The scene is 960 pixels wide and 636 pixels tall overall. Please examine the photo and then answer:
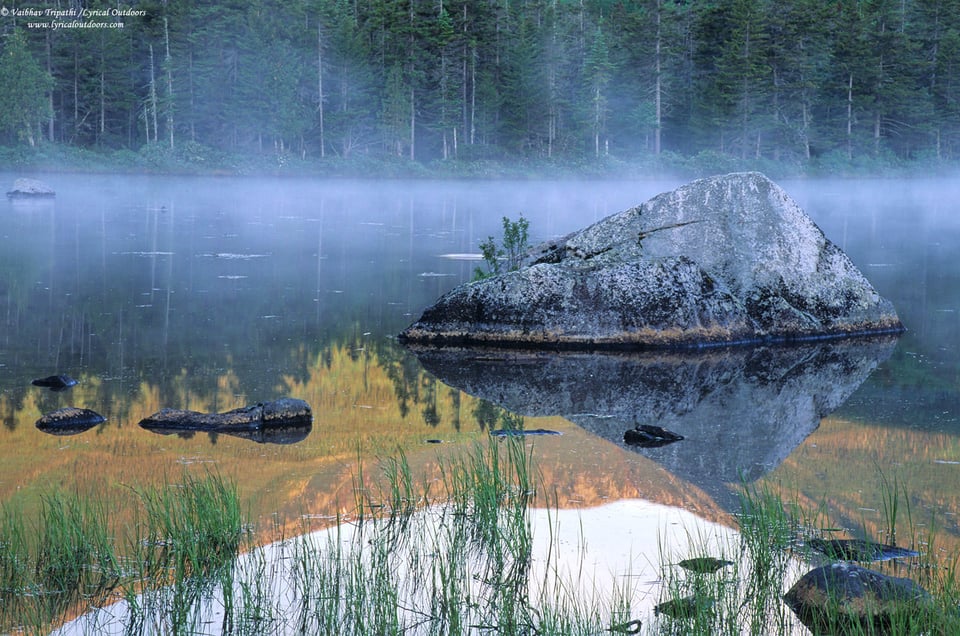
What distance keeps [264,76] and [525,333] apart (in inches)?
2750

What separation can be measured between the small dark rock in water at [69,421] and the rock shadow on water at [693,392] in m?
2.98

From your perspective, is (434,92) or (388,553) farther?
(434,92)

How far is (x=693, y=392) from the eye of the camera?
9969 mm

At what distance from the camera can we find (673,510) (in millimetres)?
6648

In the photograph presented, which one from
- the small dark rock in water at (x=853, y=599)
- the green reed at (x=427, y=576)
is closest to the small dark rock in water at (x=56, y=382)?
the green reed at (x=427, y=576)

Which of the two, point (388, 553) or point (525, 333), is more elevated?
point (525, 333)

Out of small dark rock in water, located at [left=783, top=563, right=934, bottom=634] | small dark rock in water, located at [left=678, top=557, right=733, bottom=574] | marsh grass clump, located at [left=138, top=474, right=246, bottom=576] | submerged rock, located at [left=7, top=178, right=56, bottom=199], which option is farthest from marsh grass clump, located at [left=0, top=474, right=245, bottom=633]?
submerged rock, located at [left=7, top=178, right=56, bottom=199]

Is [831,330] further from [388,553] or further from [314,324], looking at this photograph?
[388,553]

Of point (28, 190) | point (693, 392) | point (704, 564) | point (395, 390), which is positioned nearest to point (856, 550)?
point (704, 564)

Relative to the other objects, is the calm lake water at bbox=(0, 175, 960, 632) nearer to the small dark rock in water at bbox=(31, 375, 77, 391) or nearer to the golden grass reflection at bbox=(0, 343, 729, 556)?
the golden grass reflection at bbox=(0, 343, 729, 556)

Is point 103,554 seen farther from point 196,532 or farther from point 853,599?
point 853,599

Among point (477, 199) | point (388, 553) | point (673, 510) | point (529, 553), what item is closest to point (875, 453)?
point (673, 510)

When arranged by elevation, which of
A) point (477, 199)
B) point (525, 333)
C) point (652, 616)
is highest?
point (477, 199)

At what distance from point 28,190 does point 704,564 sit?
40.6 metres
